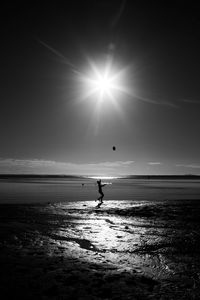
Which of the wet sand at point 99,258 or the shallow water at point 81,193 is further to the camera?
the shallow water at point 81,193

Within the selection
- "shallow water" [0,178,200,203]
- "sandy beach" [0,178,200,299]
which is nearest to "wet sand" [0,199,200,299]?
"sandy beach" [0,178,200,299]

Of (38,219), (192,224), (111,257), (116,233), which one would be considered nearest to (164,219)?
(192,224)

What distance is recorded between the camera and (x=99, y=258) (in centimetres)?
993

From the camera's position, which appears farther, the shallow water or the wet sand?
the shallow water

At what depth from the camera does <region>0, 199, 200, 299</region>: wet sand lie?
23.5 ft

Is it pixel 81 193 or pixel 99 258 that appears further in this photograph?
pixel 81 193

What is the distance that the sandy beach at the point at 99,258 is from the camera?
714cm

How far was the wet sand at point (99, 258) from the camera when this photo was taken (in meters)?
7.15

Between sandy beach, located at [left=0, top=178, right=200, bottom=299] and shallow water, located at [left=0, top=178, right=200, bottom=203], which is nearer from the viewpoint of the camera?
sandy beach, located at [left=0, top=178, right=200, bottom=299]

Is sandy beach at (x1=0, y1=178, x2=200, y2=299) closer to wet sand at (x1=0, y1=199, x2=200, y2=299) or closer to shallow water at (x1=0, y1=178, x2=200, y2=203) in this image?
wet sand at (x1=0, y1=199, x2=200, y2=299)

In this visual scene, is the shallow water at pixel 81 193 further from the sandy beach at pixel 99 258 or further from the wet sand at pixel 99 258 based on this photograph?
the wet sand at pixel 99 258

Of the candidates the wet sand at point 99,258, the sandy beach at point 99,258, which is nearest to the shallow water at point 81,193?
the sandy beach at point 99,258

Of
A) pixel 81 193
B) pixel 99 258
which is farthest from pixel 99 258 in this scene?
pixel 81 193

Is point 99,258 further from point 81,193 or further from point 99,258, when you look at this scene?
point 81,193
